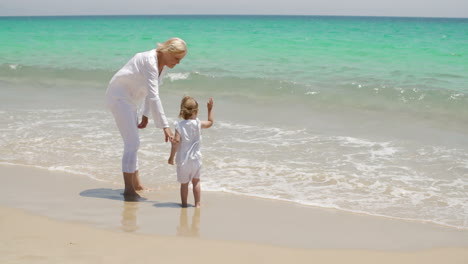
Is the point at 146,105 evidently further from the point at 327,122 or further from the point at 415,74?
the point at 415,74

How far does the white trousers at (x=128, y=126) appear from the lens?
5.36 meters

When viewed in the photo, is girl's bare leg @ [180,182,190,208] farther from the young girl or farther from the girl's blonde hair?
the girl's blonde hair

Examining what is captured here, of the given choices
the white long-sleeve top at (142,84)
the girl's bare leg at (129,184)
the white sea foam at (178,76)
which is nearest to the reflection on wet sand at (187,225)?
the girl's bare leg at (129,184)

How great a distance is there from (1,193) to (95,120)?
4.22 metres

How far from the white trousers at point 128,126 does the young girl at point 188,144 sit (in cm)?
47

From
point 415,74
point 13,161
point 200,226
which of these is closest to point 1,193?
point 13,161

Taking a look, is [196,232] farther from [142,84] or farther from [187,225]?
[142,84]

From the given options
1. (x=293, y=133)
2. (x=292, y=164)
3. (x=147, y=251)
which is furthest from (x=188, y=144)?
(x=293, y=133)

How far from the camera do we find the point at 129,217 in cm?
498

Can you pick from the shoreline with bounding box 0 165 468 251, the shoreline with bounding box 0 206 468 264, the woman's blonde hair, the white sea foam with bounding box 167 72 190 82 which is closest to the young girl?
the shoreline with bounding box 0 165 468 251

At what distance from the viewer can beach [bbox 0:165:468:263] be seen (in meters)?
4.05

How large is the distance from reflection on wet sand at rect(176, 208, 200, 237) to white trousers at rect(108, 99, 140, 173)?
0.72m

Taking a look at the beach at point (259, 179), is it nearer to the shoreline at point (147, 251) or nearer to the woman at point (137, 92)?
the shoreline at point (147, 251)

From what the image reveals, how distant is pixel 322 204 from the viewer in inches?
219
